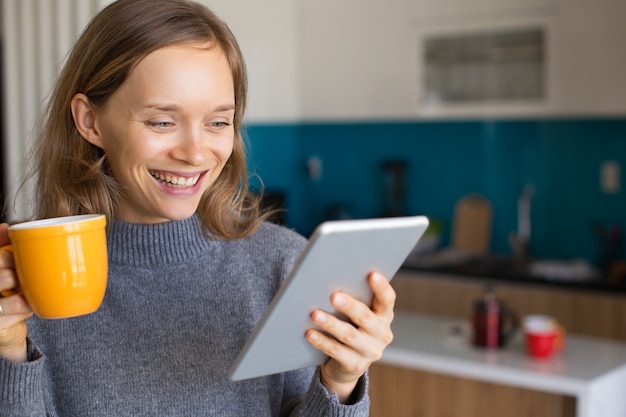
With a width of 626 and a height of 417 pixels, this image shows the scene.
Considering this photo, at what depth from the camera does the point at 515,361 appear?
2.64 m

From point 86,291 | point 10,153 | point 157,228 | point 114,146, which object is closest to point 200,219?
point 157,228

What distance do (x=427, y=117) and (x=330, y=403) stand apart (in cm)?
359

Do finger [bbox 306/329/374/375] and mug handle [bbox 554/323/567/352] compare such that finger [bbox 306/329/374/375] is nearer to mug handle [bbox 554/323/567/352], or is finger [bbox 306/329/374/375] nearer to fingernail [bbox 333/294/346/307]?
Answer: fingernail [bbox 333/294/346/307]

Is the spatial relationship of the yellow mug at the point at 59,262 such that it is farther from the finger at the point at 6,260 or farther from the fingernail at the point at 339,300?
the fingernail at the point at 339,300

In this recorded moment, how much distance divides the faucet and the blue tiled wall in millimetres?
31

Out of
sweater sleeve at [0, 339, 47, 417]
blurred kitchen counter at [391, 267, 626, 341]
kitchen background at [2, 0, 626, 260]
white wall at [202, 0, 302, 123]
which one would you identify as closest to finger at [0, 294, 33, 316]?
sweater sleeve at [0, 339, 47, 417]

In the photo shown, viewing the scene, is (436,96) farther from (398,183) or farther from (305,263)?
(305,263)

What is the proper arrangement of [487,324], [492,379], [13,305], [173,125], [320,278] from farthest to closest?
[487,324] → [492,379] → [173,125] → [13,305] → [320,278]

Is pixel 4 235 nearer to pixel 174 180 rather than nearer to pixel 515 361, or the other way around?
pixel 174 180

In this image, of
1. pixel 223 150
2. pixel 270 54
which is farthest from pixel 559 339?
pixel 270 54

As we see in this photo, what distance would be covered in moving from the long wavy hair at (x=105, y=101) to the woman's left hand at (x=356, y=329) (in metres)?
0.37

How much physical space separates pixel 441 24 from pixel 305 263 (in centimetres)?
376

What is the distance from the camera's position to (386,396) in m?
2.95

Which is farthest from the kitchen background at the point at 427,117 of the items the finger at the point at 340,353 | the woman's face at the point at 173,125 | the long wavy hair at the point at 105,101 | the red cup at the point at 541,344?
the finger at the point at 340,353
